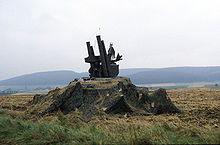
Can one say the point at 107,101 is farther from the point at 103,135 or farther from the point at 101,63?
the point at 101,63

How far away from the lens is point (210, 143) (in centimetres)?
378

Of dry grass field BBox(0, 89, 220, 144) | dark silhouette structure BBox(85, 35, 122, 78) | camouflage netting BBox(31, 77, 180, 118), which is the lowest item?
dry grass field BBox(0, 89, 220, 144)

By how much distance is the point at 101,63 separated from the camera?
11.1 metres

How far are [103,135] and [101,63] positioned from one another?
21.5 ft

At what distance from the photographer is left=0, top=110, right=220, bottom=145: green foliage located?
4238 millimetres

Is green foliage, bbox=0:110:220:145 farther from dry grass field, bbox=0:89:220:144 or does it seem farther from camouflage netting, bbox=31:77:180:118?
camouflage netting, bbox=31:77:180:118

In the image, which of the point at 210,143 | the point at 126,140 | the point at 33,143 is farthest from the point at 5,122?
the point at 210,143

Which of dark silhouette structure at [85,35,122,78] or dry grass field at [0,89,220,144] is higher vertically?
dark silhouette structure at [85,35,122,78]

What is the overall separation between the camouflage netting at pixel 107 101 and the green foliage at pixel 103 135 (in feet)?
5.88

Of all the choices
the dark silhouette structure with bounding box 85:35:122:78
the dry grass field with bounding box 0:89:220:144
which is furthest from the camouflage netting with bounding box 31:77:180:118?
the dark silhouette structure with bounding box 85:35:122:78

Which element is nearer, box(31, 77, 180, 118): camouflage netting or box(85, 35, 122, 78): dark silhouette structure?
box(31, 77, 180, 118): camouflage netting

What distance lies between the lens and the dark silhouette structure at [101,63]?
11.0m

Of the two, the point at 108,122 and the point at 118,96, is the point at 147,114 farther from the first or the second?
the point at 108,122

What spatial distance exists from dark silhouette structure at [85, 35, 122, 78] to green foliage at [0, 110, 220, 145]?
4889mm
